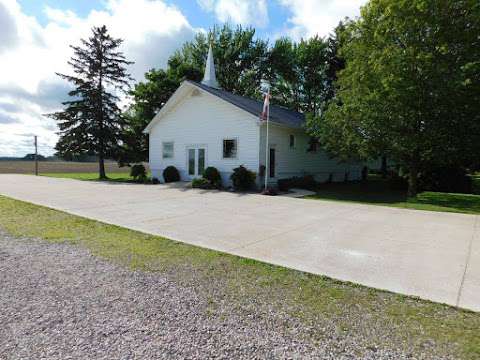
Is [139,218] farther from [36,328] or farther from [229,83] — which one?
[229,83]

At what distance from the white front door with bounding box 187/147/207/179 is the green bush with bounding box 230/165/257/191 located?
11.3 feet

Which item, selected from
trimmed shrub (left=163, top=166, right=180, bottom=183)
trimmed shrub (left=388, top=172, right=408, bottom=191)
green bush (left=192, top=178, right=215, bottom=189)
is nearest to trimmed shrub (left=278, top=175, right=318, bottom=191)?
green bush (left=192, top=178, right=215, bottom=189)

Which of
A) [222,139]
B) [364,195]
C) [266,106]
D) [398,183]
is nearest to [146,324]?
[266,106]

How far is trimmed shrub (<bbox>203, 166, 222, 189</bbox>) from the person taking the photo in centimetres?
1680

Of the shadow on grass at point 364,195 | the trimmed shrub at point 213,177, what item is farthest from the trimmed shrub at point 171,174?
the shadow on grass at point 364,195

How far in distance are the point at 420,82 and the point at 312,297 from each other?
1263cm

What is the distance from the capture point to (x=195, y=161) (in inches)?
760

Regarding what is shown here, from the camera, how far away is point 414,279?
418 centimetres

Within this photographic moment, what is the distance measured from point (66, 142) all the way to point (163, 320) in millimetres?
25746

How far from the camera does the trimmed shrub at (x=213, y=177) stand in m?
16.8

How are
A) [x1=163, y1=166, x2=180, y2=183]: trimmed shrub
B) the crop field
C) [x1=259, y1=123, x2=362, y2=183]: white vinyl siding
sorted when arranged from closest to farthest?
[x1=259, y1=123, x2=362, y2=183]: white vinyl siding < [x1=163, y1=166, x2=180, y2=183]: trimmed shrub < the crop field

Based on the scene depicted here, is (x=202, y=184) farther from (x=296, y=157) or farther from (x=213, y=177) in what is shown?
(x=296, y=157)

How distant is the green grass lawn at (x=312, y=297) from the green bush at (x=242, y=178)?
32.8ft

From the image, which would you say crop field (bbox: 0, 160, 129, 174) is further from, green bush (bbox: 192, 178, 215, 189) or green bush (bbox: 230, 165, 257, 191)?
green bush (bbox: 230, 165, 257, 191)
